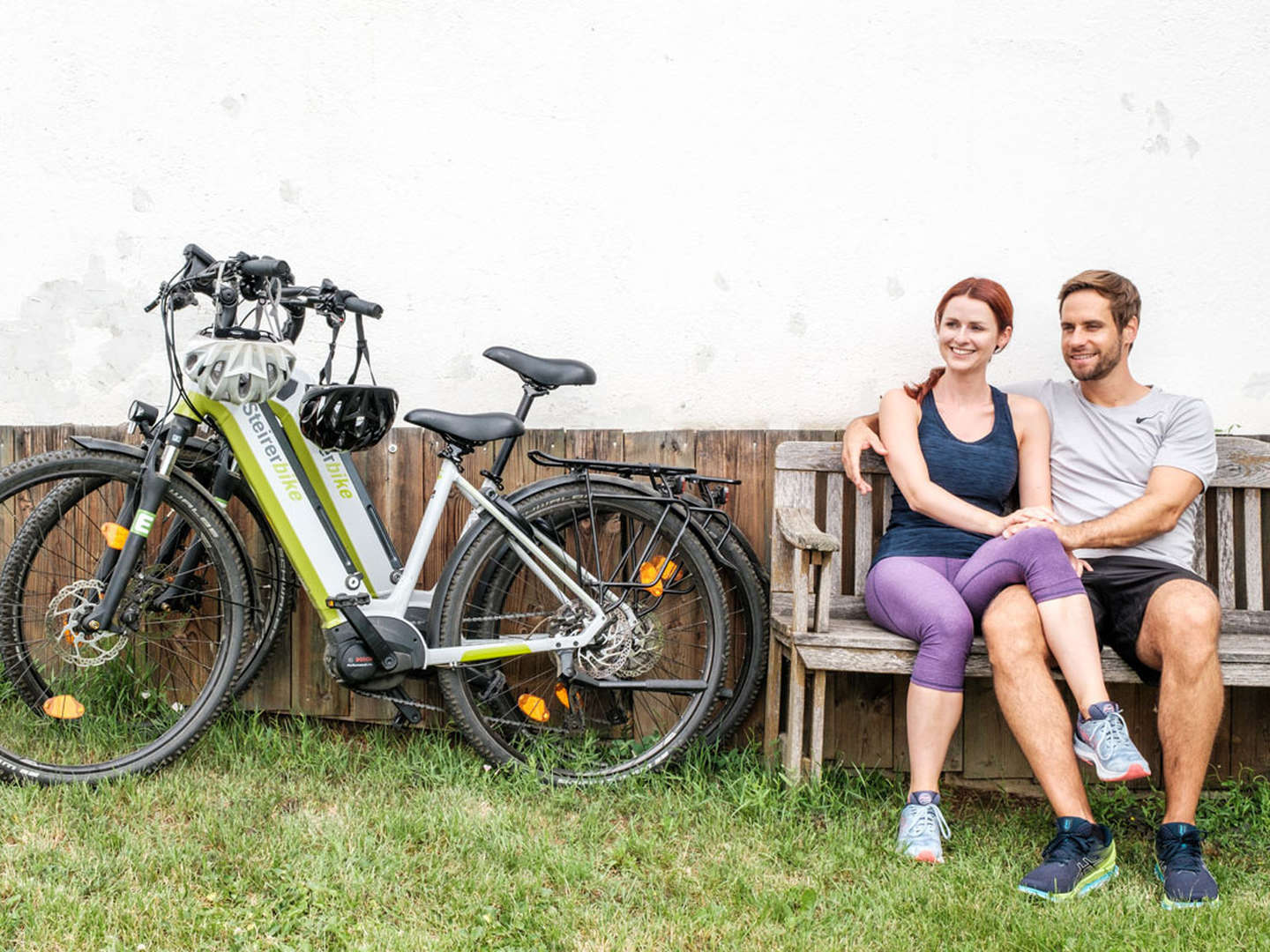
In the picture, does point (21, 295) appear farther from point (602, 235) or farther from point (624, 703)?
point (624, 703)

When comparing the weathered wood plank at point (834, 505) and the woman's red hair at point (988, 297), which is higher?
the woman's red hair at point (988, 297)

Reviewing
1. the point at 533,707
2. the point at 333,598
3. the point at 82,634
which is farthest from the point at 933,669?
the point at 82,634

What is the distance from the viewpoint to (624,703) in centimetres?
317

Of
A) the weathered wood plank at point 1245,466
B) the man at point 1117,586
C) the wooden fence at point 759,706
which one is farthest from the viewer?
the wooden fence at point 759,706

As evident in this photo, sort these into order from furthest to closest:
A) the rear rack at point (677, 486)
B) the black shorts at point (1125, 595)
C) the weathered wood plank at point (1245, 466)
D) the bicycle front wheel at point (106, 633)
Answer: the weathered wood plank at point (1245, 466) → the rear rack at point (677, 486) → the bicycle front wheel at point (106, 633) → the black shorts at point (1125, 595)

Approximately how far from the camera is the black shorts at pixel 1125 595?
263cm

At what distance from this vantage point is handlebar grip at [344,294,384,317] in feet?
8.86

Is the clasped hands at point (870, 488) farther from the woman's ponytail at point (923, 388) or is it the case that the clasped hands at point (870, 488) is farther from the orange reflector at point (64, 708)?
the orange reflector at point (64, 708)

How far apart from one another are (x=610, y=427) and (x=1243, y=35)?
8.21 feet

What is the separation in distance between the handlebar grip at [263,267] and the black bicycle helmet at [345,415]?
0.34 m

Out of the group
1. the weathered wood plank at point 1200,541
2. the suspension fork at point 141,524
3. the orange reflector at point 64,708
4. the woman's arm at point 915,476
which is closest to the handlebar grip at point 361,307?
the suspension fork at point 141,524

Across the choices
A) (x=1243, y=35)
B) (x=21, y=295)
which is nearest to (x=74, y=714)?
(x=21, y=295)

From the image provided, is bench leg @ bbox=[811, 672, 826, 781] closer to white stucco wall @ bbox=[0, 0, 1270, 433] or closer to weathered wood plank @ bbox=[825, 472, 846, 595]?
weathered wood plank @ bbox=[825, 472, 846, 595]

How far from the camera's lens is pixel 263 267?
8.67ft
